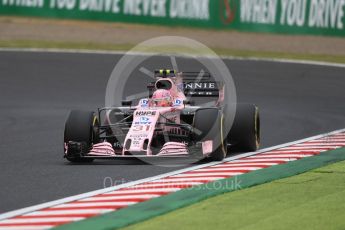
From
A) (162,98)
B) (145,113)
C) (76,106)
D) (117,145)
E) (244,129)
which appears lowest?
(76,106)

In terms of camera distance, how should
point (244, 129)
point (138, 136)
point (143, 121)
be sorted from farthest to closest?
1. point (244, 129)
2. point (143, 121)
3. point (138, 136)

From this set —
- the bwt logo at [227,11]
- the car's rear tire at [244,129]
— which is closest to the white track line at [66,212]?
the car's rear tire at [244,129]

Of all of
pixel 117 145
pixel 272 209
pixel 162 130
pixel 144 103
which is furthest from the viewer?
pixel 144 103

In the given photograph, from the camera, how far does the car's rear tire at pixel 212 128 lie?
15.1 m

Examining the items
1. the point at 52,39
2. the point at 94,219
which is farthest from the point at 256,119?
the point at 52,39

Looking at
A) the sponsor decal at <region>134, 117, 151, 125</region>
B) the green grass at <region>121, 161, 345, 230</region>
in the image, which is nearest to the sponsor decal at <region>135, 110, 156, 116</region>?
the sponsor decal at <region>134, 117, 151, 125</region>

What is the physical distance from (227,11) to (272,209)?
27655 mm

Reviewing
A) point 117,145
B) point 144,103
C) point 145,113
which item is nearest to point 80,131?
point 117,145

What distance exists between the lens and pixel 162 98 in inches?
638

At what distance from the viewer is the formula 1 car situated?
15.0 meters

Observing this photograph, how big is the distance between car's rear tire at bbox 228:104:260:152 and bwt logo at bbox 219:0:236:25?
21201 millimetres

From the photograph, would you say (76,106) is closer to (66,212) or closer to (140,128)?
(140,128)

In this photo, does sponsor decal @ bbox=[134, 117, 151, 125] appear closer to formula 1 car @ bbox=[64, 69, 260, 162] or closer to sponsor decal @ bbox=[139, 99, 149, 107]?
formula 1 car @ bbox=[64, 69, 260, 162]

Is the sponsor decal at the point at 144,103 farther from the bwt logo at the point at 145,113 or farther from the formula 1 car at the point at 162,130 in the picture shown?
the bwt logo at the point at 145,113
